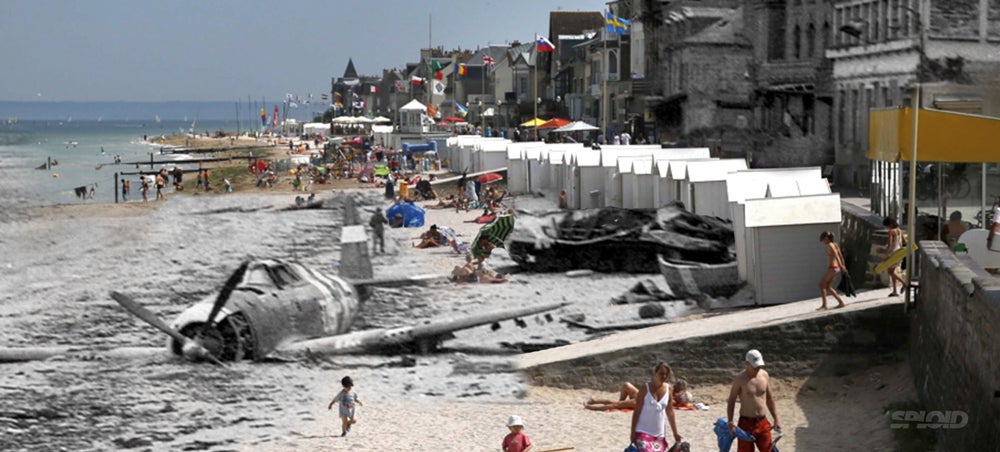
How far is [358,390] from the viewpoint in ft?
58.3

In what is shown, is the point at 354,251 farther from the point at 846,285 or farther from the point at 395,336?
the point at 846,285

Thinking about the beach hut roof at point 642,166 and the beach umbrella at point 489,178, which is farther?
the beach umbrella at point 489,178

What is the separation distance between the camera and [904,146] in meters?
16.9

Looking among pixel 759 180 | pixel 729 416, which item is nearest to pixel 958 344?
pixel 729 416

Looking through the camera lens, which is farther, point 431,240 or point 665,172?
point 431,240

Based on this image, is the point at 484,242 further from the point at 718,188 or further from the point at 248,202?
the point at 248,202

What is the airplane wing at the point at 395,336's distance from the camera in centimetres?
2027

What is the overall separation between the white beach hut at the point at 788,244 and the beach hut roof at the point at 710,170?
6796 millimetres

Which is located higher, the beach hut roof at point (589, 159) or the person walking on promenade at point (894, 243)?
the beach hut roof at point (589, 159)

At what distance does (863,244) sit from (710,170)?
8847mm

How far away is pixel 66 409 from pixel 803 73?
3294 centimetres

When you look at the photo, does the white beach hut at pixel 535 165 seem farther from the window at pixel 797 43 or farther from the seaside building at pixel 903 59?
the seaside building at pixel 903 59

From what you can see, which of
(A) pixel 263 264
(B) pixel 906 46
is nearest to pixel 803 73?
(B) pixel 906 46

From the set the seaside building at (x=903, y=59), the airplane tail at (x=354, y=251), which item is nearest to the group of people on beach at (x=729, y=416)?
the seaside building at (x=903, y=59)
